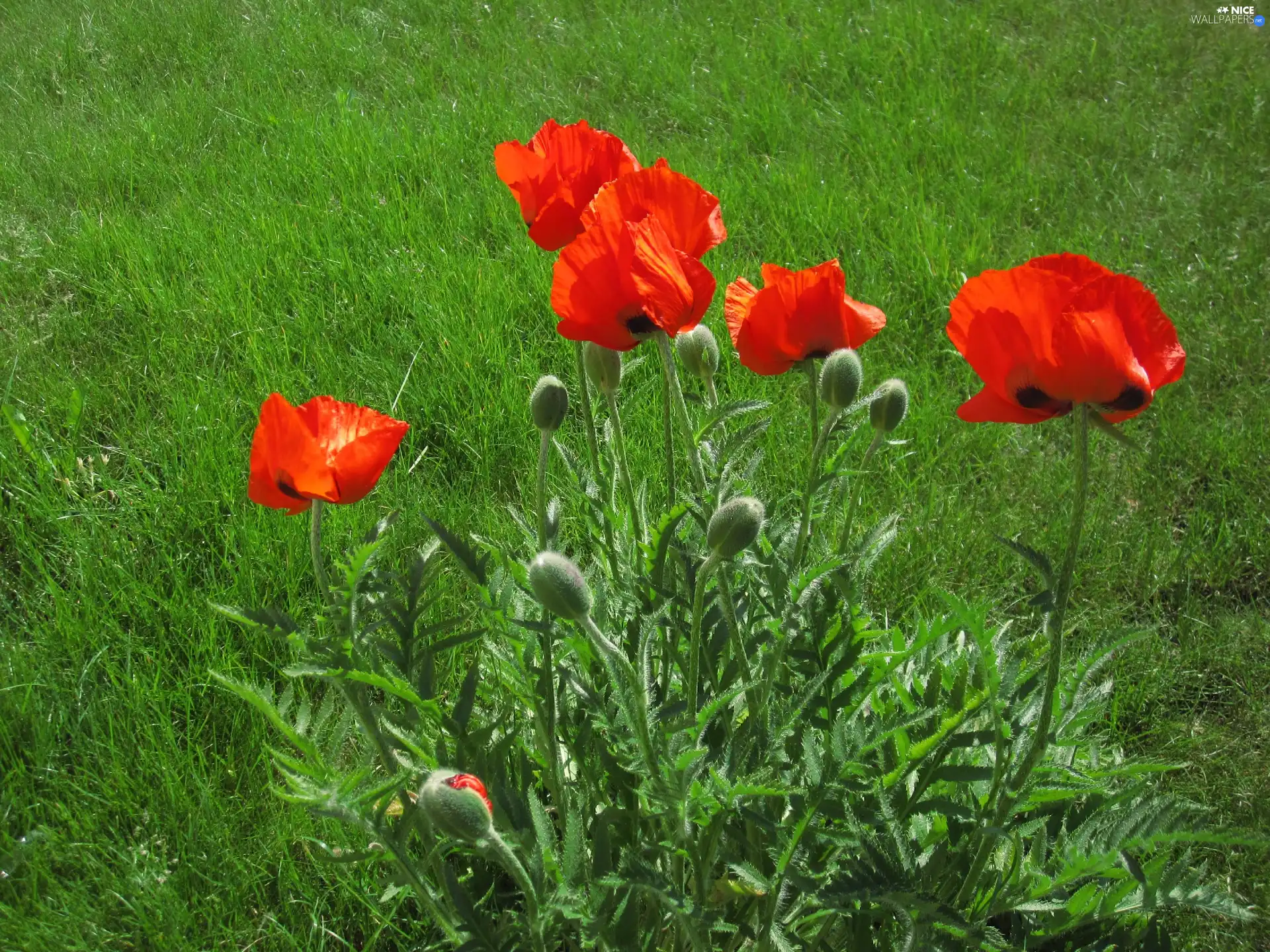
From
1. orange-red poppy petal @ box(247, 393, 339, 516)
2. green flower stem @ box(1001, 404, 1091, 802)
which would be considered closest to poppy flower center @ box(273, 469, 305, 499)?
orange-red poppy petal @ box(247, 393, 339, 516)

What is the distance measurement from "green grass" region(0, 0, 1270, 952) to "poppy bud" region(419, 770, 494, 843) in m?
0.54

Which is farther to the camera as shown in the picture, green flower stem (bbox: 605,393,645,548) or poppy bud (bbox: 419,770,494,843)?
green flower stem (bbox: 605,393,645,548)

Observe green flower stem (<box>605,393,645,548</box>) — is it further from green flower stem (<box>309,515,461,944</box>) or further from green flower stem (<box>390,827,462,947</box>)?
green flower stem (<box>390,827,462,947</box>)

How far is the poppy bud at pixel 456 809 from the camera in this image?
3.59 ft

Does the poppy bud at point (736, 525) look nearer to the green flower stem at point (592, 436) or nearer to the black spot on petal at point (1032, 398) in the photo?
the black spot on petal at point (1032, 398)

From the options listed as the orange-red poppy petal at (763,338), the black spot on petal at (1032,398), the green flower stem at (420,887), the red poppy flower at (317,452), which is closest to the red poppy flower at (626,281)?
the orange-red poppy petal at (763,338)

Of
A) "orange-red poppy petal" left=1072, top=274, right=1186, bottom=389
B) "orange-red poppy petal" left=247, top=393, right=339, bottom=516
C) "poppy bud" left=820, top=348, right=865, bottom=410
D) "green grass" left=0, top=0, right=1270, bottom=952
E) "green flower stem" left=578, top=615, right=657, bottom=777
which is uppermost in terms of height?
"orange-red poppy petal" left=1072, top=274, right=1186, bottom=389

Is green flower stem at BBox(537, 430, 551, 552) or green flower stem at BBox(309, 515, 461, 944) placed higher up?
green flower stem at BBox(537, 430, 551, 552)

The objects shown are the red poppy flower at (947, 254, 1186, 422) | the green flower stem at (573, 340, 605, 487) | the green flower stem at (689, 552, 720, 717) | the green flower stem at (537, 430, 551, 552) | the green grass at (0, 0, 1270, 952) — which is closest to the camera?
the red poppy flower at (947, 254, 1186, 422)

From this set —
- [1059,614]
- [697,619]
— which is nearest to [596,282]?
[697,619]

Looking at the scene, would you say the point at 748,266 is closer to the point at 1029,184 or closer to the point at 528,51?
the point at 1029,184

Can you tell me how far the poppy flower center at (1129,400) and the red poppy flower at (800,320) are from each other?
1.27 ft

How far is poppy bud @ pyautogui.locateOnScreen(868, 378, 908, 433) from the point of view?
4.88 ft

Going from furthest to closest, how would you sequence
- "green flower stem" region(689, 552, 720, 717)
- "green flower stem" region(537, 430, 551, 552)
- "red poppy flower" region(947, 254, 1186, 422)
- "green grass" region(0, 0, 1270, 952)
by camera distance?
"green grass" region(0, 0, 1270, 952), "green flower stem" region(537, 430, 551, 552), "green flower stem" region(689, 552, 720, 717), "red poppy flower" region(947, 254, 1186, 422)
